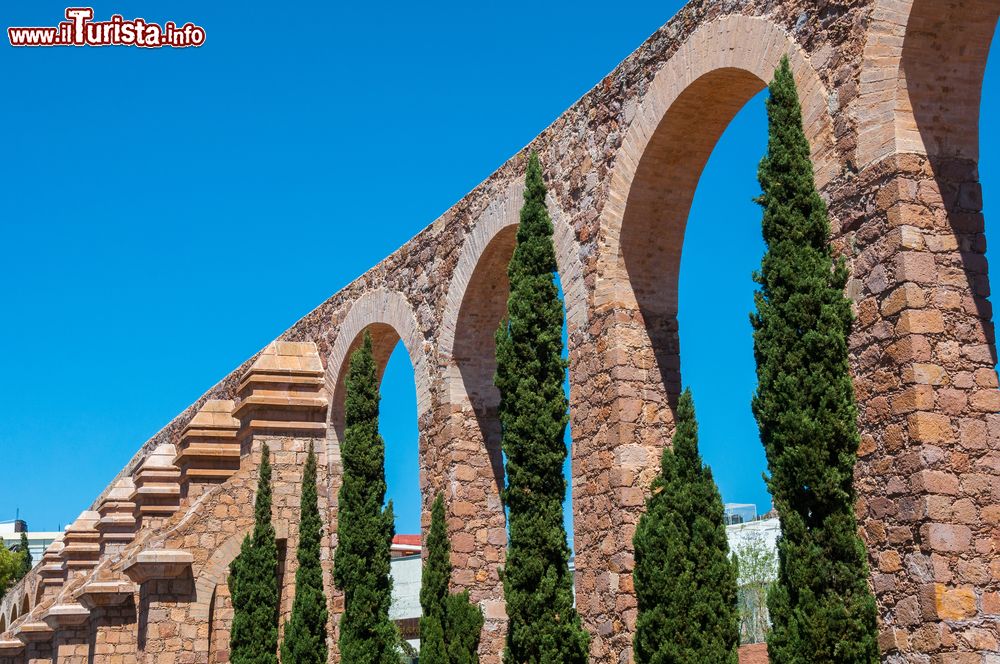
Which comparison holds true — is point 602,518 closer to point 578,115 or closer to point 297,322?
point 578,115

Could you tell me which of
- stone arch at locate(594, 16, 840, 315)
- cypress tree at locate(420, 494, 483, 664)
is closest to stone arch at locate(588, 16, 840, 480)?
stone arch at locate(594, 16, 840, 315)

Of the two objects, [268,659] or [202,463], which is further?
[202,463]

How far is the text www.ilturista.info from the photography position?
14641 millimetres

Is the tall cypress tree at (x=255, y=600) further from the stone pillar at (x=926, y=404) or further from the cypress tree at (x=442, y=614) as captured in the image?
the stone pillar at (x=926, y=404)

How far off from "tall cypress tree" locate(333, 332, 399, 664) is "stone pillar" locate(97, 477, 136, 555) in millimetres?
11253

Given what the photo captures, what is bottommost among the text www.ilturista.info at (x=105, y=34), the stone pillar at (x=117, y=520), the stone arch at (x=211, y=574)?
the stone arch at (x=211, y=574)

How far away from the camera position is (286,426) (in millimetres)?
17766

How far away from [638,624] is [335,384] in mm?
8773

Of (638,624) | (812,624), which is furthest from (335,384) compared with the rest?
(812,624)

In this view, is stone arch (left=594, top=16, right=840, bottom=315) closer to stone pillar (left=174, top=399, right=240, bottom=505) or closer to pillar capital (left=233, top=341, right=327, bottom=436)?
pillar capital (left=233, top=341, right=327, bottom=436)

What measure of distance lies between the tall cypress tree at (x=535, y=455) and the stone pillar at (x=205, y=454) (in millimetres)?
8471

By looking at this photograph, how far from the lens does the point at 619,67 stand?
11664mm

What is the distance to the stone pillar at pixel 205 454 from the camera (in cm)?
1869

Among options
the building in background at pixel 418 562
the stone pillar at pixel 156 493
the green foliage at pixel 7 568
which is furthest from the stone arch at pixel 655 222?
the green foliage at pixel 7 568
